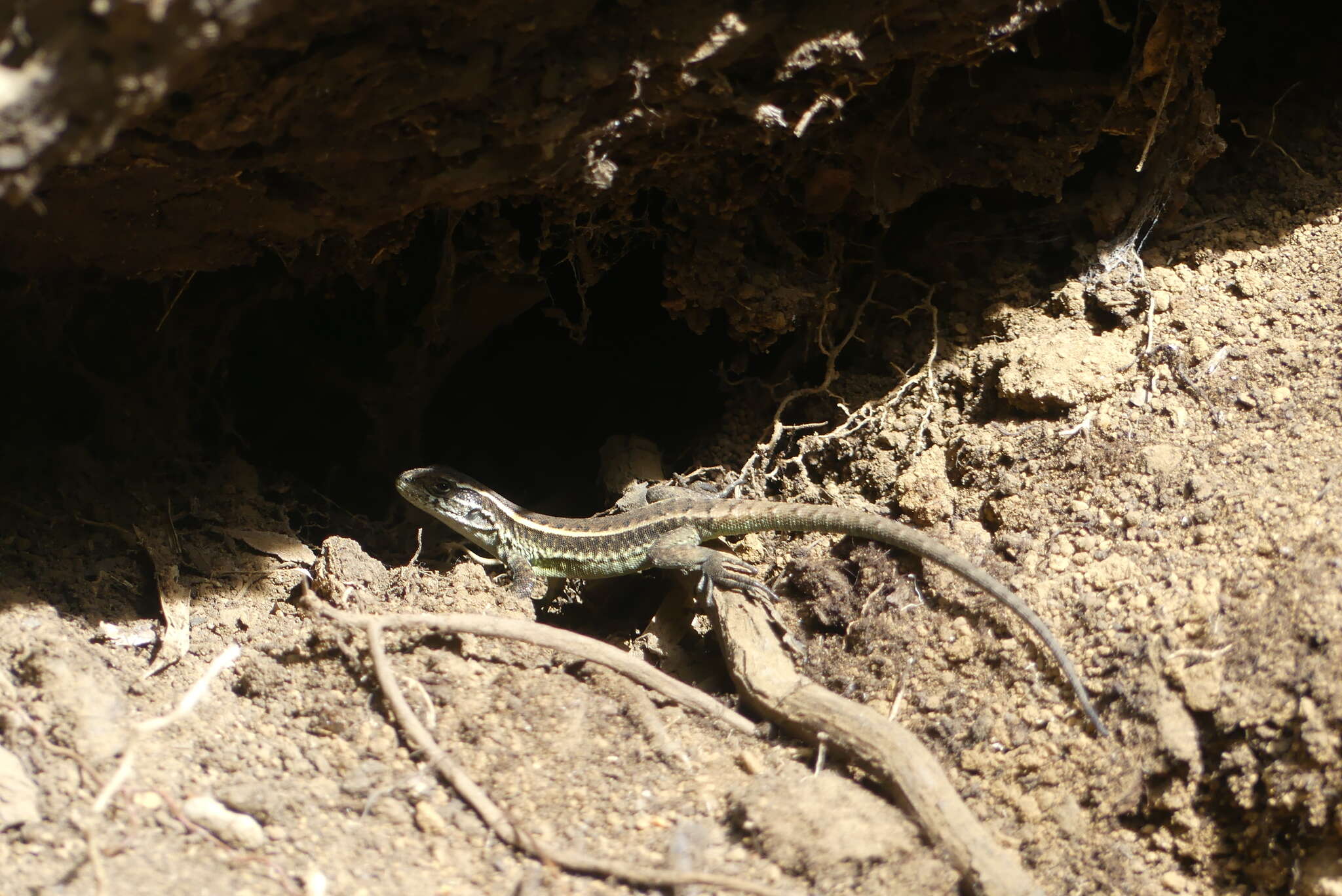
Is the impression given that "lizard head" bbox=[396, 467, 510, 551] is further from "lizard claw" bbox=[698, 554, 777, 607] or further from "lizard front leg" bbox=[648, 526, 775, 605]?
"lizard claw" bbox=[698, 554, 777, 607]

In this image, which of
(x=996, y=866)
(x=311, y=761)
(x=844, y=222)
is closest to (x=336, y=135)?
(x=311, y=761)

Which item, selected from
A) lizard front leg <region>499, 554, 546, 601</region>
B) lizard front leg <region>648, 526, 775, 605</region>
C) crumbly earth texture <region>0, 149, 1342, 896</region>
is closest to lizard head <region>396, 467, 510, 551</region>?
lizard front leg <region>499, 554, 546, 601</region>

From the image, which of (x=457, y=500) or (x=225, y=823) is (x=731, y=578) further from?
(x=225, y=823)

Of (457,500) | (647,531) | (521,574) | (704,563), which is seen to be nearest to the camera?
(704,563)

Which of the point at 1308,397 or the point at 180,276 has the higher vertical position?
the point at 1308,397

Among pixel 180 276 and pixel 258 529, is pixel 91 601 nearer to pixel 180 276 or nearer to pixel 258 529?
pixel 258 529

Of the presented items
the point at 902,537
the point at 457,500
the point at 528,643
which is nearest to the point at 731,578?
the point at 902,537

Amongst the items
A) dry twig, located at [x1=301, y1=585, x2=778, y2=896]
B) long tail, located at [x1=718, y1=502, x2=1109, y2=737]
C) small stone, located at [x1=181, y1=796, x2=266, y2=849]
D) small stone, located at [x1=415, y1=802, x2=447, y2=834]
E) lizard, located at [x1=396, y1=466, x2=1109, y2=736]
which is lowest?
small stone, located at [x1=181, y1=796, x2=266, y2=849]
